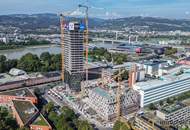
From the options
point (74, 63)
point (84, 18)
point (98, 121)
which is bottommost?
point (98, 121)

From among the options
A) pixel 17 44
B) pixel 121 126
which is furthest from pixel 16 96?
pixel 17 44

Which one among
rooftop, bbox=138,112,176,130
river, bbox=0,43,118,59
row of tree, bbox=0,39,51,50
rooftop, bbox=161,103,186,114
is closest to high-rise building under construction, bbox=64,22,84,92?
rooftop, bbox=138,112,176,130

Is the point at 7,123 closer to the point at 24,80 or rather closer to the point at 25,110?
the point at 25,110

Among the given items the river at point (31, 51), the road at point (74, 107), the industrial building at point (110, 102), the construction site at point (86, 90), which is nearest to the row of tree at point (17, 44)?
the river at point (31, 51)

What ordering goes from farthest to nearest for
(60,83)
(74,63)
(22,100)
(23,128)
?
(60,83), (74,63), (22,100), (23,128)

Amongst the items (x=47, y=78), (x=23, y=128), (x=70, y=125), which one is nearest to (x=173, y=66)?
(x=47, y=78)

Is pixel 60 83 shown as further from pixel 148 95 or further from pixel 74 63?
pixel 148 95

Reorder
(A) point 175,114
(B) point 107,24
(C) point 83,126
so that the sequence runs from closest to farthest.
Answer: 1. (C) point 83,126
2. (A) point 175,114
3. (B) point 107,24
